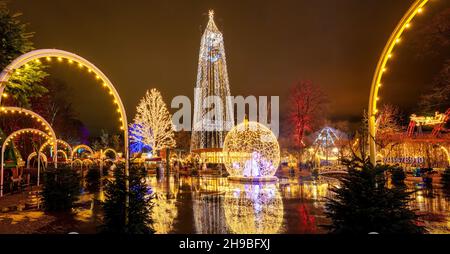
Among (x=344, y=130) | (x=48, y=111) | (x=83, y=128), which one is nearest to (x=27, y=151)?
(x=48, y=111)

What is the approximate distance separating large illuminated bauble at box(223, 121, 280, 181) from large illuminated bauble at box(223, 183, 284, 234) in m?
6.41

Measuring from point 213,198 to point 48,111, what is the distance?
1156 inches

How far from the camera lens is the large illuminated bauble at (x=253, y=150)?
2045 centimetres

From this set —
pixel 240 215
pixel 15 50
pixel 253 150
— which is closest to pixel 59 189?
pixel 15 50

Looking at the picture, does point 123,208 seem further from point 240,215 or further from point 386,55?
point 386,55

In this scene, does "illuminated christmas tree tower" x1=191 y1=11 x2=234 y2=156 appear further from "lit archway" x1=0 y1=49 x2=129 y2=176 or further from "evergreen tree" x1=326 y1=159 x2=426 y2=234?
"evergreen tree" x1=326 y1=159 x2=426 y2=234

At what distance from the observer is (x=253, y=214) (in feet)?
32.7

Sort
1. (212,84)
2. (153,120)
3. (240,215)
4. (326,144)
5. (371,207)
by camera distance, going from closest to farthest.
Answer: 1. (371,207)
2. (240,215)
3. (212,84)
4. (326,144)
5. (153,120)

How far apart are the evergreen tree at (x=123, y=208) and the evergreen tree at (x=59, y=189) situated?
5145 mm

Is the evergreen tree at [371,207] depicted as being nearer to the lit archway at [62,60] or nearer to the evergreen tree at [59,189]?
the lit archway at [62,60]

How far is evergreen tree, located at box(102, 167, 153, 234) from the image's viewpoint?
654 cm

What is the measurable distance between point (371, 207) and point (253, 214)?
481 cm

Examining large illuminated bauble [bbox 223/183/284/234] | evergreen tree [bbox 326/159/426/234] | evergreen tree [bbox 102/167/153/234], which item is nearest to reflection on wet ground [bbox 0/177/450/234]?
large illuminated bauble [bbox 223/183/284/234]
